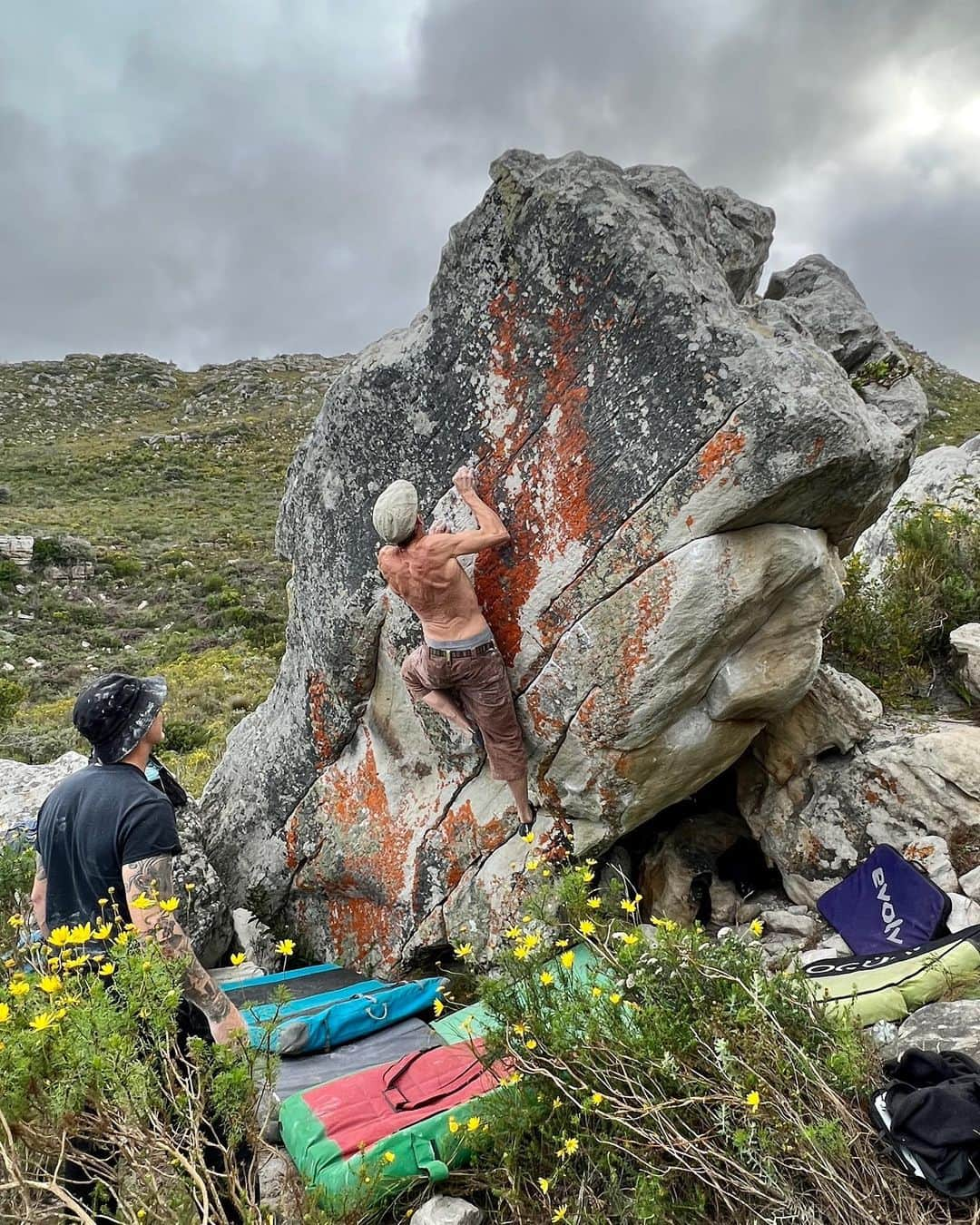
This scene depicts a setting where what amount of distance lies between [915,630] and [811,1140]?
5929mm

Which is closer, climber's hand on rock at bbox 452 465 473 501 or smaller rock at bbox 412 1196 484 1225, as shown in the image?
smaller rock at bbox 412 1196 484 1225

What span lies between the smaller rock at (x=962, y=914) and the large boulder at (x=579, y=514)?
5.15 feet

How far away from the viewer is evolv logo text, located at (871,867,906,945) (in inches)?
194

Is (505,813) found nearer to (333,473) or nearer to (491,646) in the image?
(491,646)

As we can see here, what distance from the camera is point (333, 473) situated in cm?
635

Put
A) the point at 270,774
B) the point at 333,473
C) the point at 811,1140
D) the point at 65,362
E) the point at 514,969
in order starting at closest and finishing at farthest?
the point at 811,1140 < the point at 514,969 < the point at 333,473 < the point at 270,774 < the point at 65,362

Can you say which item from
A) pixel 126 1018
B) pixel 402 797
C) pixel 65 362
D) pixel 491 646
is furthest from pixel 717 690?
pixel 65 362

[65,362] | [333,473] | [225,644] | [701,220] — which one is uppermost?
[65,362]

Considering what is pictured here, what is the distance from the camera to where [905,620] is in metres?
7.30

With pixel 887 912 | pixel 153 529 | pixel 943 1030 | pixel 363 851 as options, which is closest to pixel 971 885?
pixel 887 912

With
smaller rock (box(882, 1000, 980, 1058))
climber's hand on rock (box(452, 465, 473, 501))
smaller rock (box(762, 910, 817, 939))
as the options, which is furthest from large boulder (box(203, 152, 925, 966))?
smaller rock (box(882, 1000, 980, 1058))

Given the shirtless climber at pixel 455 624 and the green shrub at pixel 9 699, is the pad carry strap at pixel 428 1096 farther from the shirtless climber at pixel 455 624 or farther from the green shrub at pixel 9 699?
the green shrub at pixel 9 699

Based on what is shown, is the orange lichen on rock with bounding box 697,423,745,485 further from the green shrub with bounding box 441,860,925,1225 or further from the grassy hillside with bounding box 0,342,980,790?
the grassy hillside with bounding box 0,342,980,790

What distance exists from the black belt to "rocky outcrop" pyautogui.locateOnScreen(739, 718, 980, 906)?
2.70m
